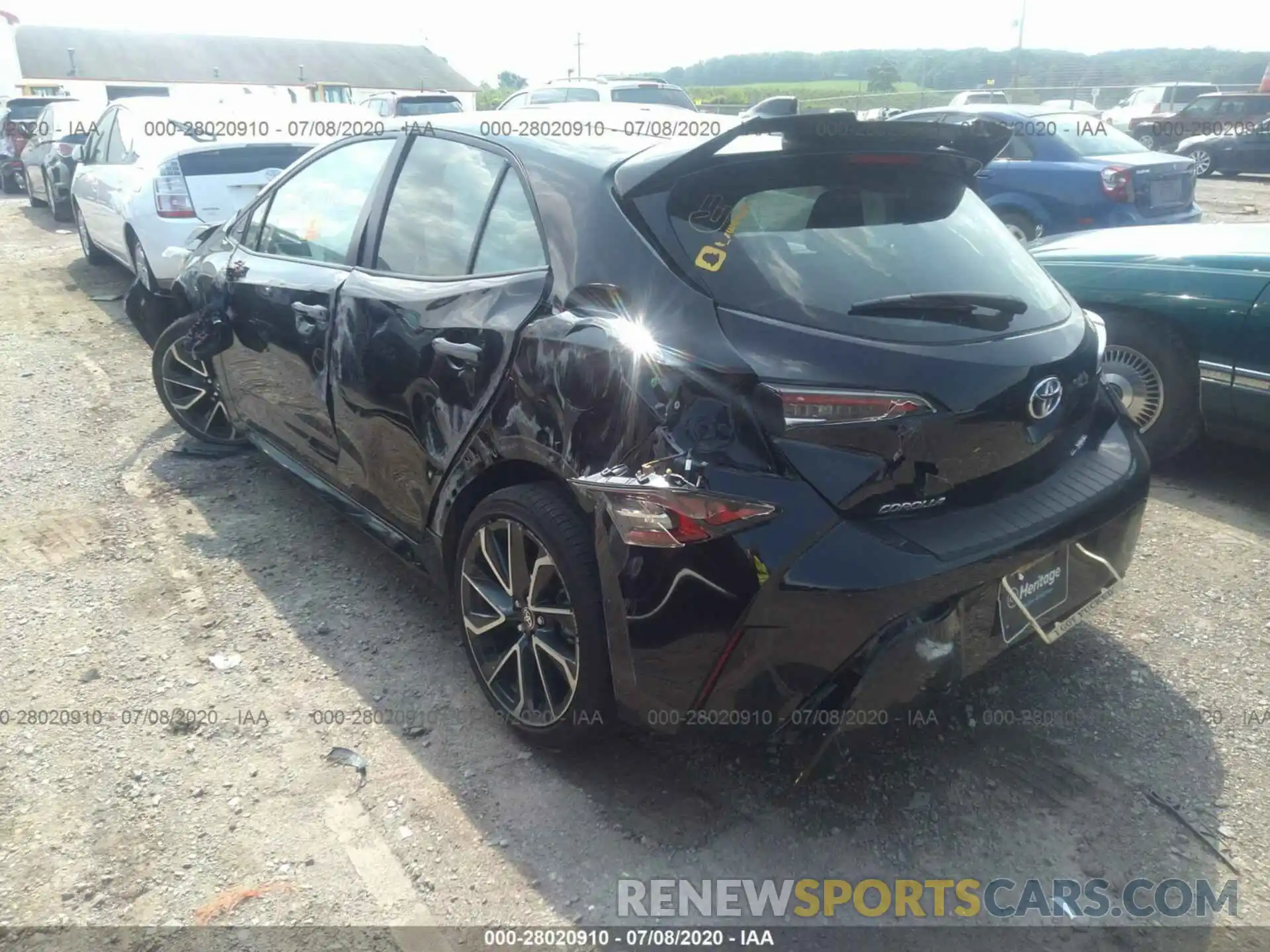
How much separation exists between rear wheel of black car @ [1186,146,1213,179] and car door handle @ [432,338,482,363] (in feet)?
70.1

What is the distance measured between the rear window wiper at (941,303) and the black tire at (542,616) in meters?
0.91

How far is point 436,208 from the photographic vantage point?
3.24 metres

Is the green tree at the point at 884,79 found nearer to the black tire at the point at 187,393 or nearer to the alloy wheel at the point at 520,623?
the black tire at the point at 187,393

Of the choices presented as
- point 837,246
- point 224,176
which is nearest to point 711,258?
point 837,246

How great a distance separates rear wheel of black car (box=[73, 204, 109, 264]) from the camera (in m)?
10.3

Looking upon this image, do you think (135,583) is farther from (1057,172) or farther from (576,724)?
(1057,172)

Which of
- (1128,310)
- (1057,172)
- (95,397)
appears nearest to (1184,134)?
(1057,172)

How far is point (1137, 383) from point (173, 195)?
22.8ft

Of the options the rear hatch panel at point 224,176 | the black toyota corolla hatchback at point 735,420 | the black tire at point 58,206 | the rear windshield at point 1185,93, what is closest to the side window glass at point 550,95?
the black tire at point 58,206

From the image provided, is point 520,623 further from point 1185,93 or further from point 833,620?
point 1185,93

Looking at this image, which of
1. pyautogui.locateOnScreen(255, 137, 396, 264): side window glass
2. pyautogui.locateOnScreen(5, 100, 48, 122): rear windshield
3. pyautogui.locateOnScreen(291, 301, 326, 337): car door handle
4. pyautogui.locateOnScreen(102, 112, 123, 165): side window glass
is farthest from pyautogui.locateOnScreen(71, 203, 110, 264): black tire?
pyautogui.locateOnScreen(5, 100, 48, 122): rear windshield

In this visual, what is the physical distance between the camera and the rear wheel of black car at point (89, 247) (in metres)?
10.3

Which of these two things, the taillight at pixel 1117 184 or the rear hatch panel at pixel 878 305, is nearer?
the rear hatch panel at pixel 878 305

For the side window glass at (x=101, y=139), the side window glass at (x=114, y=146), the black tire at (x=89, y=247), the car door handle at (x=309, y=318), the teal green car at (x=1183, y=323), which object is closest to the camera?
the car door handle at (x=309, y=318)
